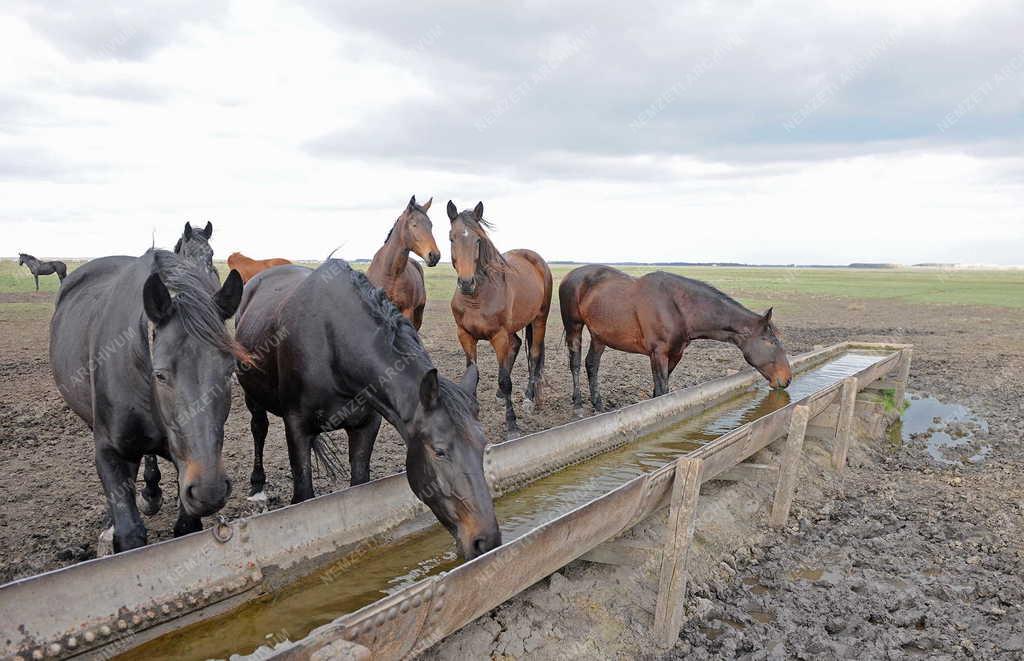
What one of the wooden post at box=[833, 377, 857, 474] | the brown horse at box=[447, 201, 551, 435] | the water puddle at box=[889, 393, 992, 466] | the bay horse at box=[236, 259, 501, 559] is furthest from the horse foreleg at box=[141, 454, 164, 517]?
the water puddle at box=[889, 393, 992, 466]

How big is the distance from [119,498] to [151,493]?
1.71m

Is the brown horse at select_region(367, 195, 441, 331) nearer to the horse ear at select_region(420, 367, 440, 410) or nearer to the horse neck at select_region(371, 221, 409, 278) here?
the horse neck at select_region(371, 221, 409, 278)

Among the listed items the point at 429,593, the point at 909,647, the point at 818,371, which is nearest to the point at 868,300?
the point at 818,371

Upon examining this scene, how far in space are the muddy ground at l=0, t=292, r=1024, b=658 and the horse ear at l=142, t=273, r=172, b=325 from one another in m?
2.08

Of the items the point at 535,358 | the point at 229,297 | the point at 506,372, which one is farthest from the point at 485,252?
the point at 229,297

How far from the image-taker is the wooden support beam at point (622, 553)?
3.92 m

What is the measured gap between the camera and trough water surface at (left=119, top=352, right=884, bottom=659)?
298 centimetres

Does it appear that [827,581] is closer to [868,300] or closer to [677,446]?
[677,446]

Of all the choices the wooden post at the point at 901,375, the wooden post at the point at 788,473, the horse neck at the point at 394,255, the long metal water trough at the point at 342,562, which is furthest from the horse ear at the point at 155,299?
the wooden post at the point at 901,375

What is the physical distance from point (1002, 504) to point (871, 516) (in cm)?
131

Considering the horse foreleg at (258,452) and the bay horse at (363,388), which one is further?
the horse foreleg at (258,452)

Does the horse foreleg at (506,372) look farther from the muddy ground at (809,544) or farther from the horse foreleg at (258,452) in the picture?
the horse foreleg at (258,452)

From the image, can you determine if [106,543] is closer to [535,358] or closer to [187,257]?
[187,257]

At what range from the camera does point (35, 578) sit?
2449 millimetres
